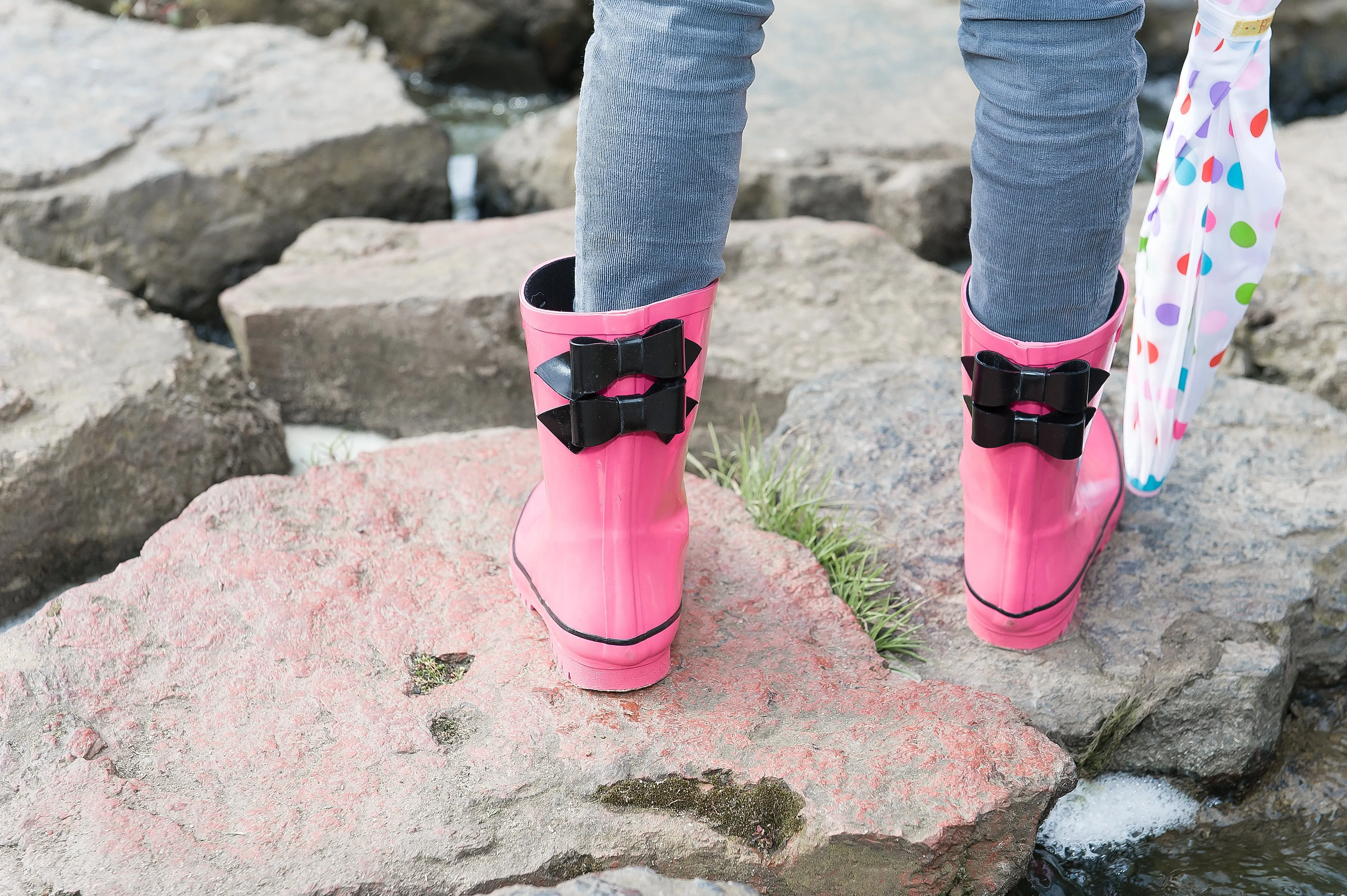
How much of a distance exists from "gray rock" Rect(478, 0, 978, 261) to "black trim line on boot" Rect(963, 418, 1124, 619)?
1.47m

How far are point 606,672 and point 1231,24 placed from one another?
46.0 inches

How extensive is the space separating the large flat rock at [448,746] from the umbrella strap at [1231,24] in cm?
93

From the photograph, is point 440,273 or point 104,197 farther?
point 104,197

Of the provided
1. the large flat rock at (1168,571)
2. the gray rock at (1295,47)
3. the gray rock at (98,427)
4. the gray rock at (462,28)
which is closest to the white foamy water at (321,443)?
the gray rock at (98,427)

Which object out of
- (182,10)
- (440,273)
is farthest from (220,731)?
(182,10)

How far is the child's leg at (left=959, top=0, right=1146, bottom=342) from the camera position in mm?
1184

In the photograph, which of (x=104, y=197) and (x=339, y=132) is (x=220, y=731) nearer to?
(x=104, y=197)

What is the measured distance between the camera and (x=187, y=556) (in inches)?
63.9

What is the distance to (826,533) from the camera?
1842mm

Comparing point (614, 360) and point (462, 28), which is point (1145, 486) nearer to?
point (614, 360)

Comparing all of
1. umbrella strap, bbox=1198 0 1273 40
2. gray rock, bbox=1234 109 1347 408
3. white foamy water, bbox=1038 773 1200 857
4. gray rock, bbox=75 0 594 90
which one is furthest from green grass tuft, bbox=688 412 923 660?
gray rock, bbox=75 0 594 90

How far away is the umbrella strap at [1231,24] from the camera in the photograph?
148 cm

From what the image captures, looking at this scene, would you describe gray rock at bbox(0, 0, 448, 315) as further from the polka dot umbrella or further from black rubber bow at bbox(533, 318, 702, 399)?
the polka dot umbrella

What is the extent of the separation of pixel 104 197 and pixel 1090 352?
249 centimetres
